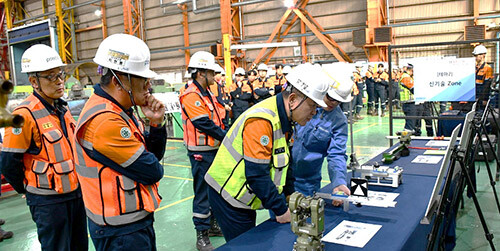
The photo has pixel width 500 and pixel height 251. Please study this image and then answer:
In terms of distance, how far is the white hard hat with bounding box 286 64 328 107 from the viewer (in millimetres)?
2088

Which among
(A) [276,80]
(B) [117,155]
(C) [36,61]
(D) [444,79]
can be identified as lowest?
(B) [117,155]

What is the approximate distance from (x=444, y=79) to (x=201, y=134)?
146 inches

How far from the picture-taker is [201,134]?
396cm

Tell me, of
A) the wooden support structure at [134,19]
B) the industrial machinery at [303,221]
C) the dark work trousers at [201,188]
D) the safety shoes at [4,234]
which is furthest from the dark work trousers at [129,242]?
the wooden support structure at [134,19]

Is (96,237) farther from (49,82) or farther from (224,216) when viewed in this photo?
(49,82)

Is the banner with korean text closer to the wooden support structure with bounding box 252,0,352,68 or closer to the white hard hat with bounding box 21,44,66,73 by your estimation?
the white hard hat with bounding box 21,44,66,73

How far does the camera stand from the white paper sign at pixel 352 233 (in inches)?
82.2

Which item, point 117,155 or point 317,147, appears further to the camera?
point 317,147

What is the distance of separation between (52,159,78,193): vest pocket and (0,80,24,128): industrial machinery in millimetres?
2111

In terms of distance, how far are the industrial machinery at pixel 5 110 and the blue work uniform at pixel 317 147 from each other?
8.04ft

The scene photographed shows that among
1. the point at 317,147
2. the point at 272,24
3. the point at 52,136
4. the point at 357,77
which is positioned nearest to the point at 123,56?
the point at 52,136

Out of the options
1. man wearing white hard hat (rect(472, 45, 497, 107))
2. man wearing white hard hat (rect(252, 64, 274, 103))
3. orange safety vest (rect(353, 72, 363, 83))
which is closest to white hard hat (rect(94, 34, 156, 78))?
man wearing white hard hat (rect(472, 45, 497, 107))

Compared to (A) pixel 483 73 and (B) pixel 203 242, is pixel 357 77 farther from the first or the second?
(B) pixel 203 242

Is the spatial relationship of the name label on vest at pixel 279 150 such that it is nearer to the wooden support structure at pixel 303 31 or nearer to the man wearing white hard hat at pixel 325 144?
the man wearing white hard hat at pixel 325 144
